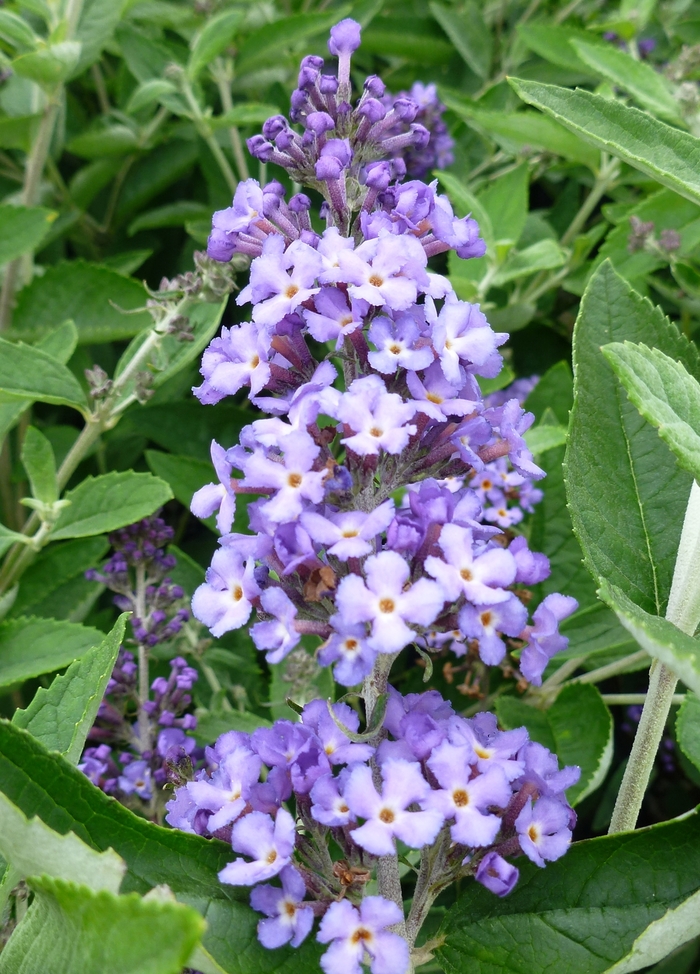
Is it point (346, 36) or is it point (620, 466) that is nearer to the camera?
point (346, 36)

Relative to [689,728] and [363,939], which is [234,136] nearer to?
[689,728]

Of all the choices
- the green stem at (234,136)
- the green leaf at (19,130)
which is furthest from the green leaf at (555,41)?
the green leaf at (19,130)

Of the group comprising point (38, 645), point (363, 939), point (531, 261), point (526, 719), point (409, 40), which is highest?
point (409, 40)

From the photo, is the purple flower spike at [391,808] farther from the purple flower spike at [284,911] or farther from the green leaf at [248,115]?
the green leaf at [248,115]

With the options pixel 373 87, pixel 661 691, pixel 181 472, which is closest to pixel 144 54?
pixel 181 472

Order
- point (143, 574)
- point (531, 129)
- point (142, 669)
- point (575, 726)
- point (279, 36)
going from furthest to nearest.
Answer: point (279, 36), point (531, 129), point (143, 574), point (142, 669), point (575, 726)

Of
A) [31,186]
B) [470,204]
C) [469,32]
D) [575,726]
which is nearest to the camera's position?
[575,726]

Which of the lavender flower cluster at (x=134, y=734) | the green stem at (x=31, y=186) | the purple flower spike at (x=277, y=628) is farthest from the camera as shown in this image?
the green stem at (x=31, y=186)

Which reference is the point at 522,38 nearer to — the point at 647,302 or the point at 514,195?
the point at 514,195
